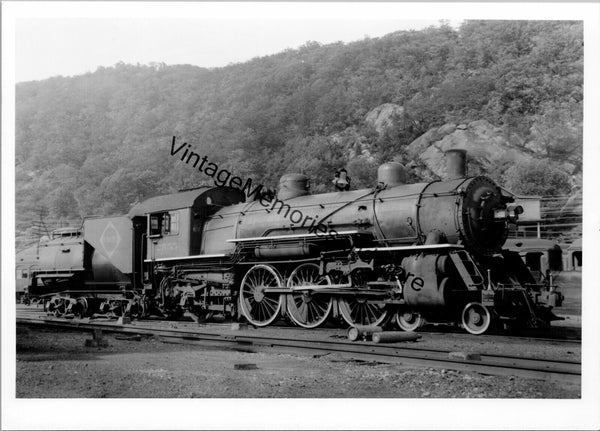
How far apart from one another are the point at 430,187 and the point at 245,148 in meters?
24.0

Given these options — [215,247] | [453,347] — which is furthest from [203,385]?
[215,247]

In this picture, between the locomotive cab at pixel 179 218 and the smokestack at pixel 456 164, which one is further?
the locomotive cab at pixel 179 218

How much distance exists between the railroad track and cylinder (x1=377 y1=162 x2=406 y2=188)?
4.19 metres

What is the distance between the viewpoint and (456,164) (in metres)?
12.9

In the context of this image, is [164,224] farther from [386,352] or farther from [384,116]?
[384,116]

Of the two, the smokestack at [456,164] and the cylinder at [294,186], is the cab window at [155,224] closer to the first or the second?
the cylinder at [294,186]

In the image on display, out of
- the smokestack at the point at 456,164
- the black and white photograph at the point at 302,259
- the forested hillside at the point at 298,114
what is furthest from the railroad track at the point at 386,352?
the forested hillside at the point at 298,114

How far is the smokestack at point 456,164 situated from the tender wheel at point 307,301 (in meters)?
3.69

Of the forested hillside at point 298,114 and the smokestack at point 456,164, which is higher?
the forested hillside at point 298,114

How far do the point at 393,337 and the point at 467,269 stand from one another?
2.22m

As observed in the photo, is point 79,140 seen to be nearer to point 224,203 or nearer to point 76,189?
point 76,189

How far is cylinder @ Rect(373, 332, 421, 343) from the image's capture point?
35.3 feet

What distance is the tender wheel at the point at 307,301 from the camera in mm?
13453

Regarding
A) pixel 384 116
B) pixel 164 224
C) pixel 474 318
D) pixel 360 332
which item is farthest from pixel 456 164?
pixel 384 116
